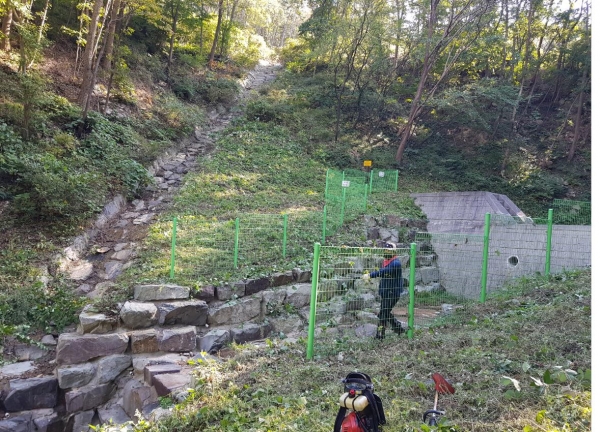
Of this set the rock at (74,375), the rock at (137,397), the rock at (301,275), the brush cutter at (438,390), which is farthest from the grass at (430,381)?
the rock at (301,275)

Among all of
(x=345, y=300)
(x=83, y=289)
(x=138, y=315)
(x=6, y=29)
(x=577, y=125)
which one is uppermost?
(x=577, y=125)

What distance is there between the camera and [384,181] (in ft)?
57.3

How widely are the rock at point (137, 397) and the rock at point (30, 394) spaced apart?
959 mm

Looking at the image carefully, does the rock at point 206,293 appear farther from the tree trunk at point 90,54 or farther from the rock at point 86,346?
the tree trunk at point 90,54

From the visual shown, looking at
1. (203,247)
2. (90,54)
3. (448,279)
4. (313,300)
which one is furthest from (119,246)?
(448,279)

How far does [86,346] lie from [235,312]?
7.62 feet

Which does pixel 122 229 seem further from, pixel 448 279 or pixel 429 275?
pixel 448 279

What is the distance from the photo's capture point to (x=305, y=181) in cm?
1568

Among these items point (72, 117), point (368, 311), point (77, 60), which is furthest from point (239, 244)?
point (77, 60)

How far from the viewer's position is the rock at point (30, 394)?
16.7 feet

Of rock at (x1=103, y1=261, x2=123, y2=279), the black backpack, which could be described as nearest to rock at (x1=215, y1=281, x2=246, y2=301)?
rock at (x1=103, y1=261, x2=123, y2=279)

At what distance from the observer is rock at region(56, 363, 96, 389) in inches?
210

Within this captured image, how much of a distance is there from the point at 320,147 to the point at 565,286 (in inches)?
554

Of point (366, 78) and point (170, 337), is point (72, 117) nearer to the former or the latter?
point (170, 337)
